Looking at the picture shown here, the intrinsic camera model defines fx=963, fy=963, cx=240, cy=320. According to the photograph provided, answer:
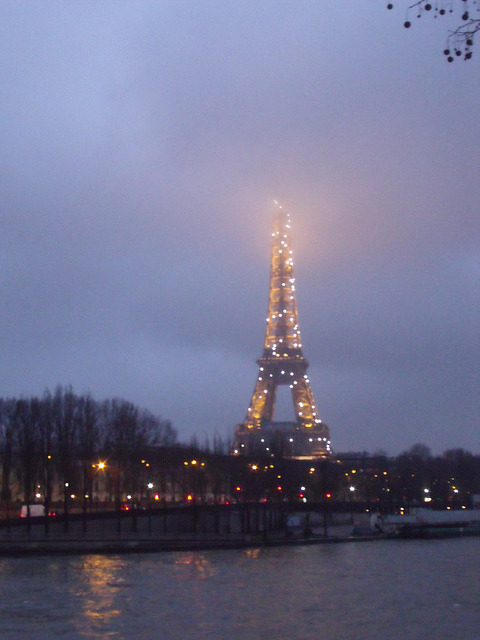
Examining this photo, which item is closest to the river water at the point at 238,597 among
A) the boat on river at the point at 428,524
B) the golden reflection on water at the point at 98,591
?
the golden reflection on water at the point at 98,591

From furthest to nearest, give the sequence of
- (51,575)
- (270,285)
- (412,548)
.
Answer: (270,285)
(412,548)
(51,575)

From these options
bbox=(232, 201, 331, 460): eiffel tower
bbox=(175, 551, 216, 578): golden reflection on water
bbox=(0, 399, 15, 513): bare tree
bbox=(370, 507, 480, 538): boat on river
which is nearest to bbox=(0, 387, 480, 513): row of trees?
bbox=(0, 399, 15, 513): bare tree

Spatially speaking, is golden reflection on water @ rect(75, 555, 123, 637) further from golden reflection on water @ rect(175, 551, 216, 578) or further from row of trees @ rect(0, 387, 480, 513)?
row of trees @ rect(0, 387, 480, 513)

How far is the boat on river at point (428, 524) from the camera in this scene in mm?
69688

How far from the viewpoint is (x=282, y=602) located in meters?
27.3

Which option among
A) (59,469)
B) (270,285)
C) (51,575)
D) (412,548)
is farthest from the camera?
(270,285)

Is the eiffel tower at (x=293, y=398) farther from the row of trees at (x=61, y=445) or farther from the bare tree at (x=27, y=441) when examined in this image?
the bare tree at (x=27, y=441)

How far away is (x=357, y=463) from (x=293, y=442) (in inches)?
443

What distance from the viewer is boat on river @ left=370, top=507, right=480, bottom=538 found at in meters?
69.7

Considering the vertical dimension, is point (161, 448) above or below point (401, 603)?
above

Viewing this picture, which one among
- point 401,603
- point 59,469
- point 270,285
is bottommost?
point 401,603

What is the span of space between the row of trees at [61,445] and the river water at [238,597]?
1960 cm

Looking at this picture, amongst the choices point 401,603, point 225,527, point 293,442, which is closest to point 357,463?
point 293,442

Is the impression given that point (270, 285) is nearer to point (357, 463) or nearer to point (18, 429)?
point (357, 463)
